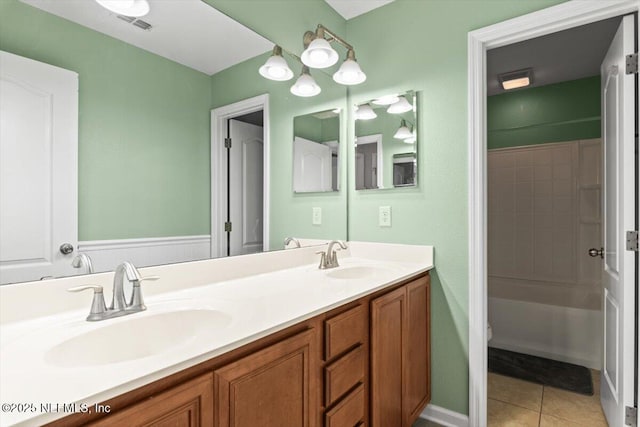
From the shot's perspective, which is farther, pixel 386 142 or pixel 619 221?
pixel 386 142

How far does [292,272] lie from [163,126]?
90cm

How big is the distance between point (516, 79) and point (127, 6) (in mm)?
3032

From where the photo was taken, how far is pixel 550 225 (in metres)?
3.04

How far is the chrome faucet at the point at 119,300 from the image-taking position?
0.94 meters

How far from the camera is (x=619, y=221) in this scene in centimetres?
159

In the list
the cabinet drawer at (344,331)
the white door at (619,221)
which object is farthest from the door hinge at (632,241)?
the cabinet drawer at (344,331)

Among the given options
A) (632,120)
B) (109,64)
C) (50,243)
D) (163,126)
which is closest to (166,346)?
(50,243)

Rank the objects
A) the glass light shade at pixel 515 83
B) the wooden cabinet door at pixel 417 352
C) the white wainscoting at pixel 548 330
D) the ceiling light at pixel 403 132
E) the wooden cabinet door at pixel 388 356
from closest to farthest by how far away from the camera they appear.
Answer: the wooden cabinet door at pixel 388 356 → the wooden cabinet door at pixel 417 352 → the ceiling light at pixel 403 132 → the white wainscoting at pixel 548 330 → the glass light shade at pixel 515 83

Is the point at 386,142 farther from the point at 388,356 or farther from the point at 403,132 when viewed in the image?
the point at 388,356

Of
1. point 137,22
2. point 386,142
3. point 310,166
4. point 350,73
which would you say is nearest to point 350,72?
point 350,73

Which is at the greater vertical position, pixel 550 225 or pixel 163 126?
pixel 163 126

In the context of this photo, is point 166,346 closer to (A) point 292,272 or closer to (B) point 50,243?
(B) point 50,243

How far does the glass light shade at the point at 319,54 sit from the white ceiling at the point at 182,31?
0.25 metres

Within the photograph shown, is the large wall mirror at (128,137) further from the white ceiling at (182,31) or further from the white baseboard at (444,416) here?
the white baseboard at (444,416)
